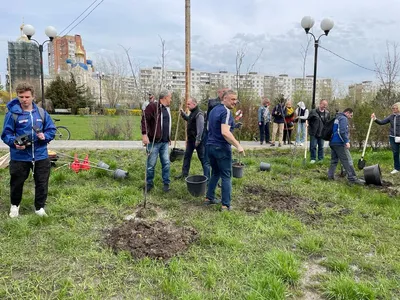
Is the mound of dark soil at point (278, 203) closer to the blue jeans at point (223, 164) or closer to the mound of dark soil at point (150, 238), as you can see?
the blue jeans at point (223, 164)

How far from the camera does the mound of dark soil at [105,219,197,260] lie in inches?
130

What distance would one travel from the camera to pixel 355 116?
Result: 34.1 ft

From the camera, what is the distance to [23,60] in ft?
155

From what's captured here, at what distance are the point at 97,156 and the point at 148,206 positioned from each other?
4.65 m

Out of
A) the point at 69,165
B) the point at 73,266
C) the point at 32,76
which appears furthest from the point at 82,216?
the point at 32,76

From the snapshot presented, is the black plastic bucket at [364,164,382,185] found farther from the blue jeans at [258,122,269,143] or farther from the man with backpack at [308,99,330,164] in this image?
the blue jeans at [258,122,269,143]

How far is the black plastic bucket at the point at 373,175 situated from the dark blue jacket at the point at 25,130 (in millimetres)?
5745

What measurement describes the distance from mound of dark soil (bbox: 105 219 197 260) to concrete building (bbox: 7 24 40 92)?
46448mm

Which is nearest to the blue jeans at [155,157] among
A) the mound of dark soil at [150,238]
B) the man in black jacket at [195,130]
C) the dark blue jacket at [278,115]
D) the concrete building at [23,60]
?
the man in black jacket at [195,130]

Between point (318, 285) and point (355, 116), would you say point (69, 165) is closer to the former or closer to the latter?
point (318, 285)

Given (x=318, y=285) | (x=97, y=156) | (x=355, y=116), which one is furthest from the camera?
(x=355, y=116)

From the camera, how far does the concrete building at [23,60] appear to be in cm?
4458

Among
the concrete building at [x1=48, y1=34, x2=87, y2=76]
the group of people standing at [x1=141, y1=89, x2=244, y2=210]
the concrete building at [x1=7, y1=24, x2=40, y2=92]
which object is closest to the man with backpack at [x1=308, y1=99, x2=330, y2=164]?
the group of people standing at [x1=141, y1=89, x2=244, y2=210]

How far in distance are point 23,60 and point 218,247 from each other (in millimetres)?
53766
